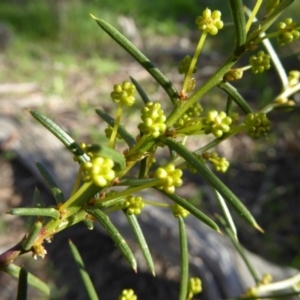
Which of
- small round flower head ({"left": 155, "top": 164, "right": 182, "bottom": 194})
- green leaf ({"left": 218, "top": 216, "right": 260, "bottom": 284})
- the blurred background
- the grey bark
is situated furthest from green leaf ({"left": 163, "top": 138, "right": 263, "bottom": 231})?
the blurred background

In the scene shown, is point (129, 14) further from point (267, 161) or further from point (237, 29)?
point (237, 29)

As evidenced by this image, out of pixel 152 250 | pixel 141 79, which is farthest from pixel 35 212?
pixel 141 79

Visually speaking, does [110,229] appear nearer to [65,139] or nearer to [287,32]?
[65,139]

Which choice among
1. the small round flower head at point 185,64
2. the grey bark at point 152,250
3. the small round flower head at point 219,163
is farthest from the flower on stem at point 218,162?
the grey bark at point 152,250

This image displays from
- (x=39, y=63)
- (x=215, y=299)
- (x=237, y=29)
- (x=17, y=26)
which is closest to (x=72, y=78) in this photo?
(x=39, y=63)

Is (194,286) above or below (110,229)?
below

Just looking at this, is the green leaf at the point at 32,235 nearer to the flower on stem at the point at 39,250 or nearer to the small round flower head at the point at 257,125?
the flower on stem at the point at 39,250
